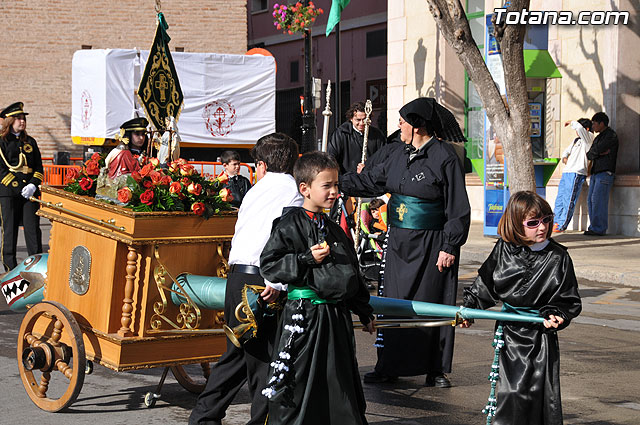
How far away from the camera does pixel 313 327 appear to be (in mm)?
4672

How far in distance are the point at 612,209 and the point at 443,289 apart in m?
11.4

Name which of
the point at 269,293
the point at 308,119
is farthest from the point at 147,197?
the point at 308,119

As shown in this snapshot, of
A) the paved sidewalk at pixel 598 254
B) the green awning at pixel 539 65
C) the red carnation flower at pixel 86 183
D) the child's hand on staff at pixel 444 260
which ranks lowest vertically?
the paved sidewalk at pixel 598 254

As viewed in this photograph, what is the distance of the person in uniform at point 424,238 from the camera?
22.8 ft

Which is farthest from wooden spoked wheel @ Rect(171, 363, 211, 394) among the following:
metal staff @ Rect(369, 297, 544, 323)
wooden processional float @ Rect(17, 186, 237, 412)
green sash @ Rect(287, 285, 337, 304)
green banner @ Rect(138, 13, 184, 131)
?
green banner @ Rect(138, 13, 184, 131)

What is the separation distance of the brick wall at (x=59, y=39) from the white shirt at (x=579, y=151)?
1735cm

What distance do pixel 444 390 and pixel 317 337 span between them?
2.49 metres

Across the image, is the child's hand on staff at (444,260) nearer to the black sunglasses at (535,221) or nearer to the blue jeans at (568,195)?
the black sunglasses at (535,221)

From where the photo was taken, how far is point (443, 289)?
277 inches

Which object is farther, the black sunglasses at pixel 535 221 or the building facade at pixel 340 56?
the building facade at pixel 340 56

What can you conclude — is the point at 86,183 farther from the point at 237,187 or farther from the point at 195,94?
the point at 195,94

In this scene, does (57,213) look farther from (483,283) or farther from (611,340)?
(611,340)

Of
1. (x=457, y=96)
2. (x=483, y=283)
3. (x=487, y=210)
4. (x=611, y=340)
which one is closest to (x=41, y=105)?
(x=457, y=96)

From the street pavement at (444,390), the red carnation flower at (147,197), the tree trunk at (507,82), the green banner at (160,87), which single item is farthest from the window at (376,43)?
the red carnation flower at (147,197)
